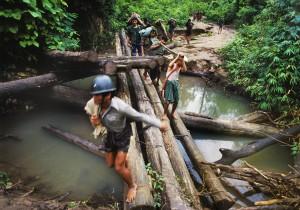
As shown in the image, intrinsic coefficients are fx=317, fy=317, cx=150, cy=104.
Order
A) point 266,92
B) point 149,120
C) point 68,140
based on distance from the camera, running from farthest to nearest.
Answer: point 266,92 < point 68,140 < point 149,120

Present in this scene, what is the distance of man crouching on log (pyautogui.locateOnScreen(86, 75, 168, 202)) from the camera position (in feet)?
13.8

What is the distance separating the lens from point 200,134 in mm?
10203

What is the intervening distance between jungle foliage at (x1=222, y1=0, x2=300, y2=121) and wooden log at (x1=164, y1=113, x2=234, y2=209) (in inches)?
150

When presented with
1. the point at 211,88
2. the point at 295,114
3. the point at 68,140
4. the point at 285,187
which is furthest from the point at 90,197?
the point at 211,88

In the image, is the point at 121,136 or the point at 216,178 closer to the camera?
the point at 121,136

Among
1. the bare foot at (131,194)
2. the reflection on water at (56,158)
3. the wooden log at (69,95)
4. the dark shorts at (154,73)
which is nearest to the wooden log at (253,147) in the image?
the reflection on water at (56,158)

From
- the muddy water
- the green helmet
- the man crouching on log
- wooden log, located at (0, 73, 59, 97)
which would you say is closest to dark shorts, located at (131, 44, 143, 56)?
the muddy water

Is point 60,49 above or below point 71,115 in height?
above

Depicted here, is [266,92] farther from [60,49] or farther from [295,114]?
[60,49]

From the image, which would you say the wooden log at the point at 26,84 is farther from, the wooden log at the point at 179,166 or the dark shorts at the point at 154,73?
the dark shorts at the point at 154,73

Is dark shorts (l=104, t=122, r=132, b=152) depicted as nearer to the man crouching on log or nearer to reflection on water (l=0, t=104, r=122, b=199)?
the man crouching on log

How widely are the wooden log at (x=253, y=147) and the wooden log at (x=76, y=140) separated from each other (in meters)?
3.08

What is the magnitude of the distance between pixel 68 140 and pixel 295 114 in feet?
22.9

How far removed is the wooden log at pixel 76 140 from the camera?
8.02 metres
